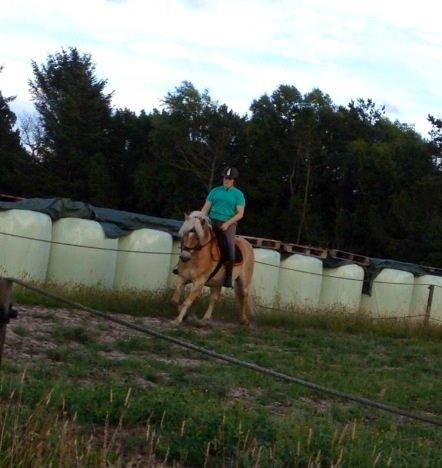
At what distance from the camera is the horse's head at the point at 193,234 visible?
13461 millimetres

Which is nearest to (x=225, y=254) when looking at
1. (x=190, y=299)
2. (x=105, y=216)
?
(x=190, y=299)

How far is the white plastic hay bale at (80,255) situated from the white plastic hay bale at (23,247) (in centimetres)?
35

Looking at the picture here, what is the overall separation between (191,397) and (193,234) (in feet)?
20.3

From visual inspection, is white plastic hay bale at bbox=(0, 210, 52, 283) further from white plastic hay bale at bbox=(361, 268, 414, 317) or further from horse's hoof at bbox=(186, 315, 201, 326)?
white plastic hay bale at bbox=(361, 268, 414, 317)

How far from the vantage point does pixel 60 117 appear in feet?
218

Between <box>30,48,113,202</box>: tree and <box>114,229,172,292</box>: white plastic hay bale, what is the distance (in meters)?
42.0

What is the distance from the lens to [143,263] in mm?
17469

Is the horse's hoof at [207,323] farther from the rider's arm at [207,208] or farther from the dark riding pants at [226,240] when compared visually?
the rider's arm at [207,208]

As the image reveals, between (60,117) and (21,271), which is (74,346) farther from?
(60,117)

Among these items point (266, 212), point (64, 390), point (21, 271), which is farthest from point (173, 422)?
point (266, 212)

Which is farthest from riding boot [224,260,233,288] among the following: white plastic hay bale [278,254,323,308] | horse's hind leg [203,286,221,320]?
white plastic hay bale [278,254,323,308]

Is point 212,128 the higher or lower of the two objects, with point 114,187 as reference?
higher

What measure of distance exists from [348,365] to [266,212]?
149 feet

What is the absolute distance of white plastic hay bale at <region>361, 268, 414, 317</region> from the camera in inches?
901
